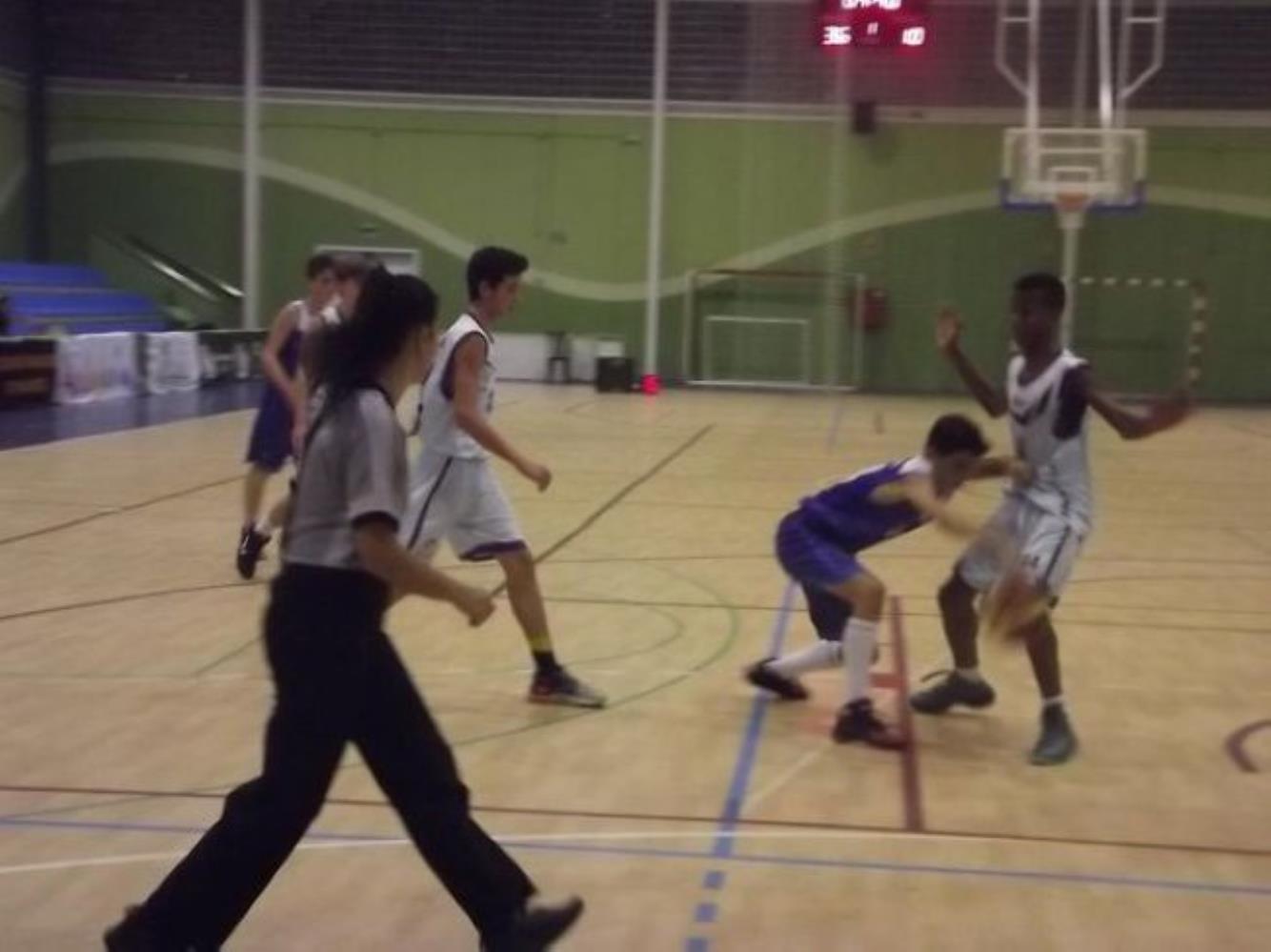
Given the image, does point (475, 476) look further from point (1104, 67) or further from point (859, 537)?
point (1104, 67)

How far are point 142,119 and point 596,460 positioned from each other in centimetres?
1477

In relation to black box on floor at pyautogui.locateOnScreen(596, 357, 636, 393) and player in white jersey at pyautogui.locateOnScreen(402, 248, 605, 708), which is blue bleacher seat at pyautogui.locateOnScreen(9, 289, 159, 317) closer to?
black box on floor at pyautogui.locateOnScreen(596, 357, 636, 393)

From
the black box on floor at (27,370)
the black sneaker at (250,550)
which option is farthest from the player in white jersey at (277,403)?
the black box on floor at (27,370)

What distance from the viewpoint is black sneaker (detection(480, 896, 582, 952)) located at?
3477 mm

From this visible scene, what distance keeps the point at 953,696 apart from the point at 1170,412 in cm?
132

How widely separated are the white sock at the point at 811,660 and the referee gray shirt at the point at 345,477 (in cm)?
298

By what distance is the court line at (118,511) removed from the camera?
959 centimetres

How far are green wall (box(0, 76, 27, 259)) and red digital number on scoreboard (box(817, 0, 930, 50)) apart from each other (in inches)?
479

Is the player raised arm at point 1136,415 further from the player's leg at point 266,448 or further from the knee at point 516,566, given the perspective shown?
the player's leg at point 266,448

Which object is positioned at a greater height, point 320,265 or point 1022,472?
point 320,265

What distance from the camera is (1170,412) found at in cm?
539

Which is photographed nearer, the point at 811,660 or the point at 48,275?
the point at 811,660

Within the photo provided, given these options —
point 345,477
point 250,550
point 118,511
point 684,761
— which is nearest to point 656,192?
point 118,511

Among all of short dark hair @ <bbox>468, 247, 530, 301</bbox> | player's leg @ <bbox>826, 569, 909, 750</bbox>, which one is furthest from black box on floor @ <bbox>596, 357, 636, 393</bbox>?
player's leg @ <bbox>826, 569, 909, 750</bbox>
